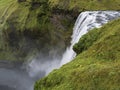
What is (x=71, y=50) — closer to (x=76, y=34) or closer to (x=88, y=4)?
(x=76, y=34)

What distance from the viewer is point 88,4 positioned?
114 ft

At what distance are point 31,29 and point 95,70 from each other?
30.7 metres

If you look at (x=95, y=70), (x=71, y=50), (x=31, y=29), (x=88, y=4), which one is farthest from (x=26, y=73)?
(x=95, y=70)

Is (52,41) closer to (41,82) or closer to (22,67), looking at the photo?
Answer: (22,67)

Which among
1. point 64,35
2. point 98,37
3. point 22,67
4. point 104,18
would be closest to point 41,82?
point 98,37

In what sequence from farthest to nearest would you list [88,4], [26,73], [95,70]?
1. [26,73]
2. [88,4]
3. [95,70]

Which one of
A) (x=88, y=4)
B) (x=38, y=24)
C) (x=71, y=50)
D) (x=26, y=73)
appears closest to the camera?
(x=71, y=50)

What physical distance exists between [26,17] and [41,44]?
4876 millimetres

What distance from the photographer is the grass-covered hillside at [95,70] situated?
37.7 ft

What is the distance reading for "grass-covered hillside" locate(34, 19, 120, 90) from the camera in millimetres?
11484

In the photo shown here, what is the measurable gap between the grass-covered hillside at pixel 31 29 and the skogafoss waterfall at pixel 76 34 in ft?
5.11

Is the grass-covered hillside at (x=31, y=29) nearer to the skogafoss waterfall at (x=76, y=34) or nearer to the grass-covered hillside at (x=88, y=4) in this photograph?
the grass-covered hillside at (x=88, y=4)

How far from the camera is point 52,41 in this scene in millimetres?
39406

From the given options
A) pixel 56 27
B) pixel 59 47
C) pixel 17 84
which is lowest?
pixel 17 84
